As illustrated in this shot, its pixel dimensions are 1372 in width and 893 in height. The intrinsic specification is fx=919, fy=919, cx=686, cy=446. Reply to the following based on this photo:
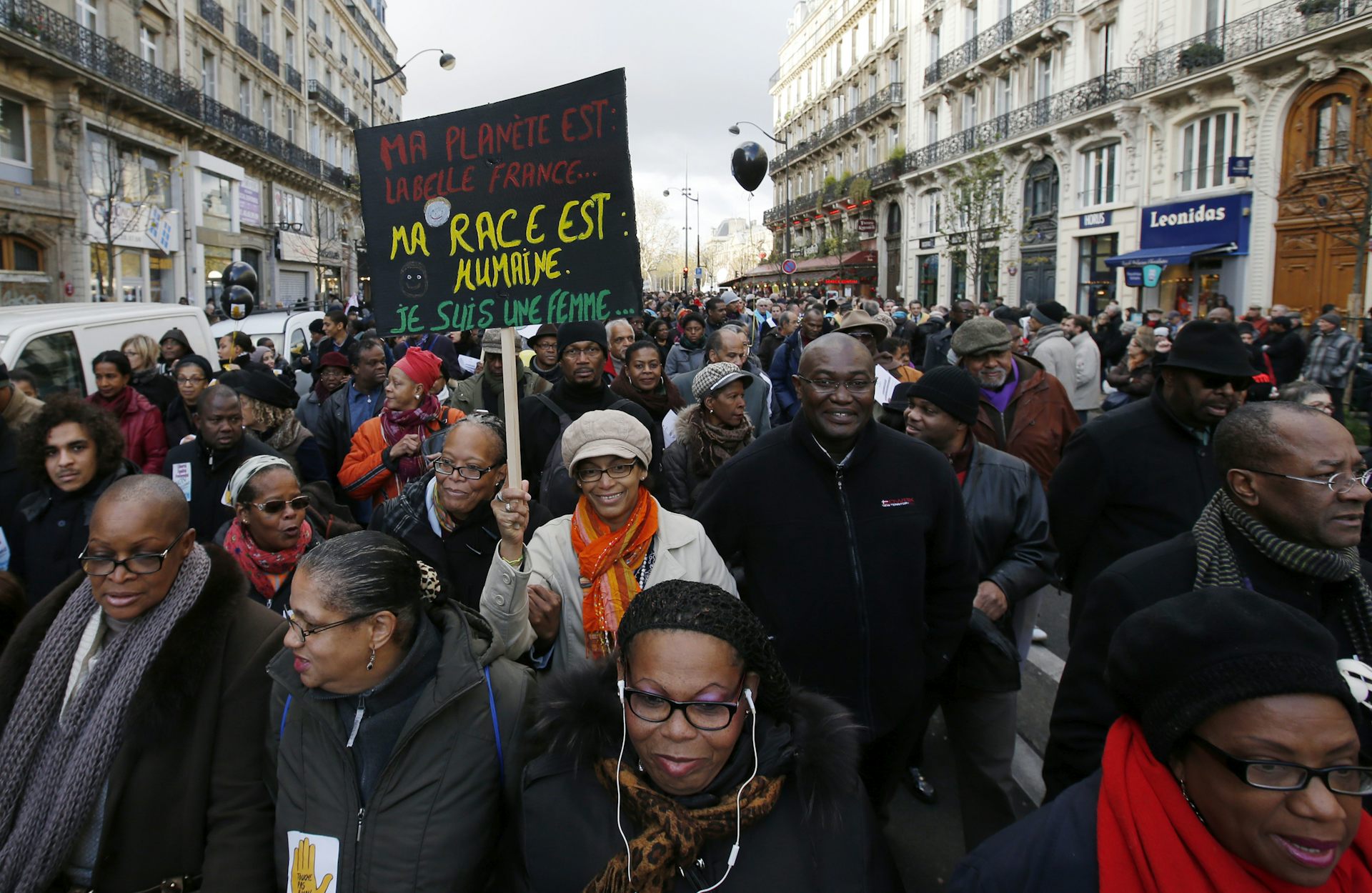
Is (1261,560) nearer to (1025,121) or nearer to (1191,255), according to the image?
(1191,255)

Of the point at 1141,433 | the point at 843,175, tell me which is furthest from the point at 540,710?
the point at 843,175

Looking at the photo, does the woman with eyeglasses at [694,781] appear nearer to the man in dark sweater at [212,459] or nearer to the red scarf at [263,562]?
the red scarf at [263,562]

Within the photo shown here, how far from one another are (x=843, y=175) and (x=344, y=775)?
53.1 meters

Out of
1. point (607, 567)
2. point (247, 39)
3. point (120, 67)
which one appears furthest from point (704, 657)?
point (247, 39)

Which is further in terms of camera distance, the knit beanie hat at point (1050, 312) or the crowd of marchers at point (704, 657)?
the knit beanie hat at point (1050, 312)

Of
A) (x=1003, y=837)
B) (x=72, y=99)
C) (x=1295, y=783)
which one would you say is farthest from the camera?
(x=72, y=99)

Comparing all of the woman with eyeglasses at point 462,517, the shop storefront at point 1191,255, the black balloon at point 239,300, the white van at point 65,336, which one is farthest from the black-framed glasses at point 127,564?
the shop storefront at point 1191,255

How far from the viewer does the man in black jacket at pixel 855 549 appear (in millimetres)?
2984

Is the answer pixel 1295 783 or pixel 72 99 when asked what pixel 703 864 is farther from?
pixel 72 99

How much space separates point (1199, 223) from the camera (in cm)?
2488

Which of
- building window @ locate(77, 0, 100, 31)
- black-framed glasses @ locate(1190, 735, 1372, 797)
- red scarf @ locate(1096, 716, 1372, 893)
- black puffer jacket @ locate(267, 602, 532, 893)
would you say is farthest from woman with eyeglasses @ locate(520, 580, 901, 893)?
building window @ locate(77, 0, 100, 31)

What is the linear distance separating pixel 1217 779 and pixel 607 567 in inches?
76.4

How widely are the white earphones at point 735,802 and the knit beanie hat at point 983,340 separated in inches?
147

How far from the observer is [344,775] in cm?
218
